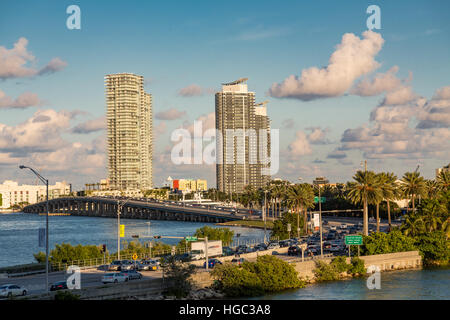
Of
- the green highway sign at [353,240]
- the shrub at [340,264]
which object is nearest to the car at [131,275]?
the shrub at [340,264]

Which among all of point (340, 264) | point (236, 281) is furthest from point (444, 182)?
point (236, 281)

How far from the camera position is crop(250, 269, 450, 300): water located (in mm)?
58906

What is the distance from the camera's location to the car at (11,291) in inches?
1951

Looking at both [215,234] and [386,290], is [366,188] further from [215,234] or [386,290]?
[386,290]

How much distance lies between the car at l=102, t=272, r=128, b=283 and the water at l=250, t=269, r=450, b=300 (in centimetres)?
1306

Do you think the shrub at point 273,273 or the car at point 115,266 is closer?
the shrub at point 273,273

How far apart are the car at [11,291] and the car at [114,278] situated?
726 cm

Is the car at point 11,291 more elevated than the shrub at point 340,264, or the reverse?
the car at point 11,291

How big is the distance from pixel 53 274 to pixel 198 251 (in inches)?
794

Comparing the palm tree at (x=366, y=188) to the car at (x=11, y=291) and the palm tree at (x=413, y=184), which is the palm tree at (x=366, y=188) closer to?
the palm tree at (x=413, y=184)

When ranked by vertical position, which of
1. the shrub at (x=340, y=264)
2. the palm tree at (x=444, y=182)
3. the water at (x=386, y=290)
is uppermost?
the palm tree at (x=444, y=182)

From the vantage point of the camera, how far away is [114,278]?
56000 mm

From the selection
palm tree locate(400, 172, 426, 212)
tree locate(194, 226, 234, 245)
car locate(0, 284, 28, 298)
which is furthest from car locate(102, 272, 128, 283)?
palm tree locate(400, 172, 426, 212)
